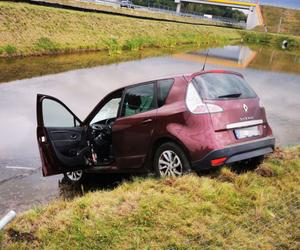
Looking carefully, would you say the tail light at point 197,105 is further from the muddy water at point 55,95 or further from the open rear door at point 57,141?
the muddy water at point 55,95

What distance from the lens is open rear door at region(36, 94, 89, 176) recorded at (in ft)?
22.1

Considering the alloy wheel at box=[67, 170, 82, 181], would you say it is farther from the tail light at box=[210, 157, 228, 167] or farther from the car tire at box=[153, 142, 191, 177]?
the tail light at box=[210, 157, 228, 167]

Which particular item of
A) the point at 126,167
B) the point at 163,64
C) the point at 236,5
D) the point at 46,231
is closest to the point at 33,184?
the point at 126,167

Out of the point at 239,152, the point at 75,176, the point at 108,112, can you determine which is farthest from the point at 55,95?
the point at 239,152

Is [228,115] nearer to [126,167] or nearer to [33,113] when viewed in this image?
[126,167]

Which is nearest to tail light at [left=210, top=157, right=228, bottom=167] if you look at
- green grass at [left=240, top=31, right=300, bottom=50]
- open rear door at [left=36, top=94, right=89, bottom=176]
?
open rear door at [left=36, top=94, right=89, bottom=176]

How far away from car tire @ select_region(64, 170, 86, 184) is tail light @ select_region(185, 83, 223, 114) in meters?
2.64

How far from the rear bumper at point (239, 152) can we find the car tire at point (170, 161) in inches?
7.1

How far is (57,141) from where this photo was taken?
6.86 metres

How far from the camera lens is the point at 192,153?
590cm

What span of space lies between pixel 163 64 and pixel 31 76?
1033cm

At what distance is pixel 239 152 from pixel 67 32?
2593cm

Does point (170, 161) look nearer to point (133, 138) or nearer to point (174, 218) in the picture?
point (133, 138)

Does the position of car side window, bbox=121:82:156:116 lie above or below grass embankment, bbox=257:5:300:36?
above
